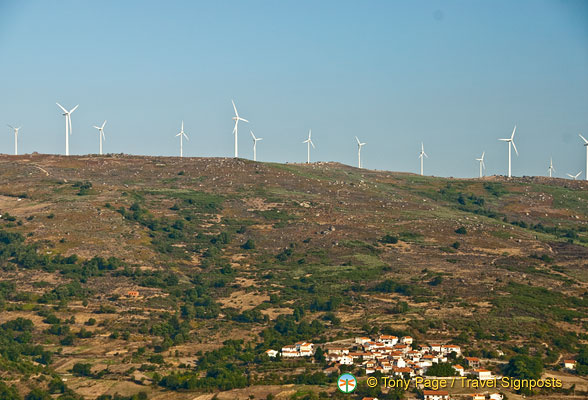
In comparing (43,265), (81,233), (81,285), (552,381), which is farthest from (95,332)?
(552,381)

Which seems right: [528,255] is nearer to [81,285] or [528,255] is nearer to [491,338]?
[491,338]

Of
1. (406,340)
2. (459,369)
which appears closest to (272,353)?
(406,340)

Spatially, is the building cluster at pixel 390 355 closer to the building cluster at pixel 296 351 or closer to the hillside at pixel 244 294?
the building cluster at pixel 296 351

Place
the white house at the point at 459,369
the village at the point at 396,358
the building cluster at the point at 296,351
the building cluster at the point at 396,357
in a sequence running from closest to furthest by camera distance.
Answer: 1. the village at the point at 396,358
2. the white house at the point at 459,369
3. the building cluster at the point at 396,357
4. the building cluster at the point at 296,351

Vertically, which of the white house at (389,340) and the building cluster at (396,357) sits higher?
the white house at (389,340)

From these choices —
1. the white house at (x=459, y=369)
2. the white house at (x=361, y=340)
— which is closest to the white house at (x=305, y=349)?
the white house at (x=361, y=340)

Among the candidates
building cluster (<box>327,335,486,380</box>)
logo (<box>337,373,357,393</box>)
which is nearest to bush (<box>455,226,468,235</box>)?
building cluster (<box>327,335,486,380</box>)
